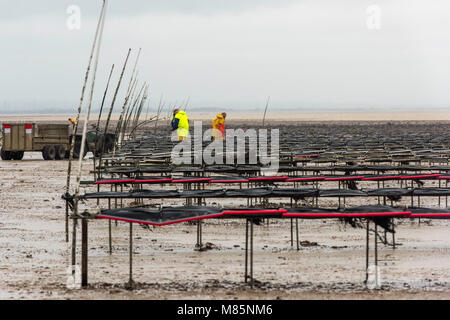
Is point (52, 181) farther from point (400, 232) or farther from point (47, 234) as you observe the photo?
point (400, 232)

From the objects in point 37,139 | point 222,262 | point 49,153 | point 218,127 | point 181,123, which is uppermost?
point 181,123

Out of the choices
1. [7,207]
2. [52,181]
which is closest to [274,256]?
[7,207]

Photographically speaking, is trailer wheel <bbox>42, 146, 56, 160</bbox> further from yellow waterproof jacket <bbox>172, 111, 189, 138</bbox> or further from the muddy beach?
the muddy beach

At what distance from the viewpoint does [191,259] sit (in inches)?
460

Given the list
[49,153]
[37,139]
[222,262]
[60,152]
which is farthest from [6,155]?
[222,262]

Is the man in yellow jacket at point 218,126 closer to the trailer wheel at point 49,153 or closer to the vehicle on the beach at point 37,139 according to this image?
the vehicle on the beach at point 37,139

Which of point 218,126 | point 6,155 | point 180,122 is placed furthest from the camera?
point 6,155

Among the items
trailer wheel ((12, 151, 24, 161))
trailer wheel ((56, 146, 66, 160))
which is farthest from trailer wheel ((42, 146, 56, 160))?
trailer wheel ((12, 151, 24, 161))

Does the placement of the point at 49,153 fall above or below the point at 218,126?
below

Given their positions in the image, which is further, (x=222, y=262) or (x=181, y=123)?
(x=181, y=123)

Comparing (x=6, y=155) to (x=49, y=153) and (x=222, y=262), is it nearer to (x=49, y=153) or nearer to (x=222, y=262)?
(x=49, y=153)

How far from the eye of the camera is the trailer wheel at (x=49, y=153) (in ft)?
109

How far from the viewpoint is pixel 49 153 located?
33250 millimetres
